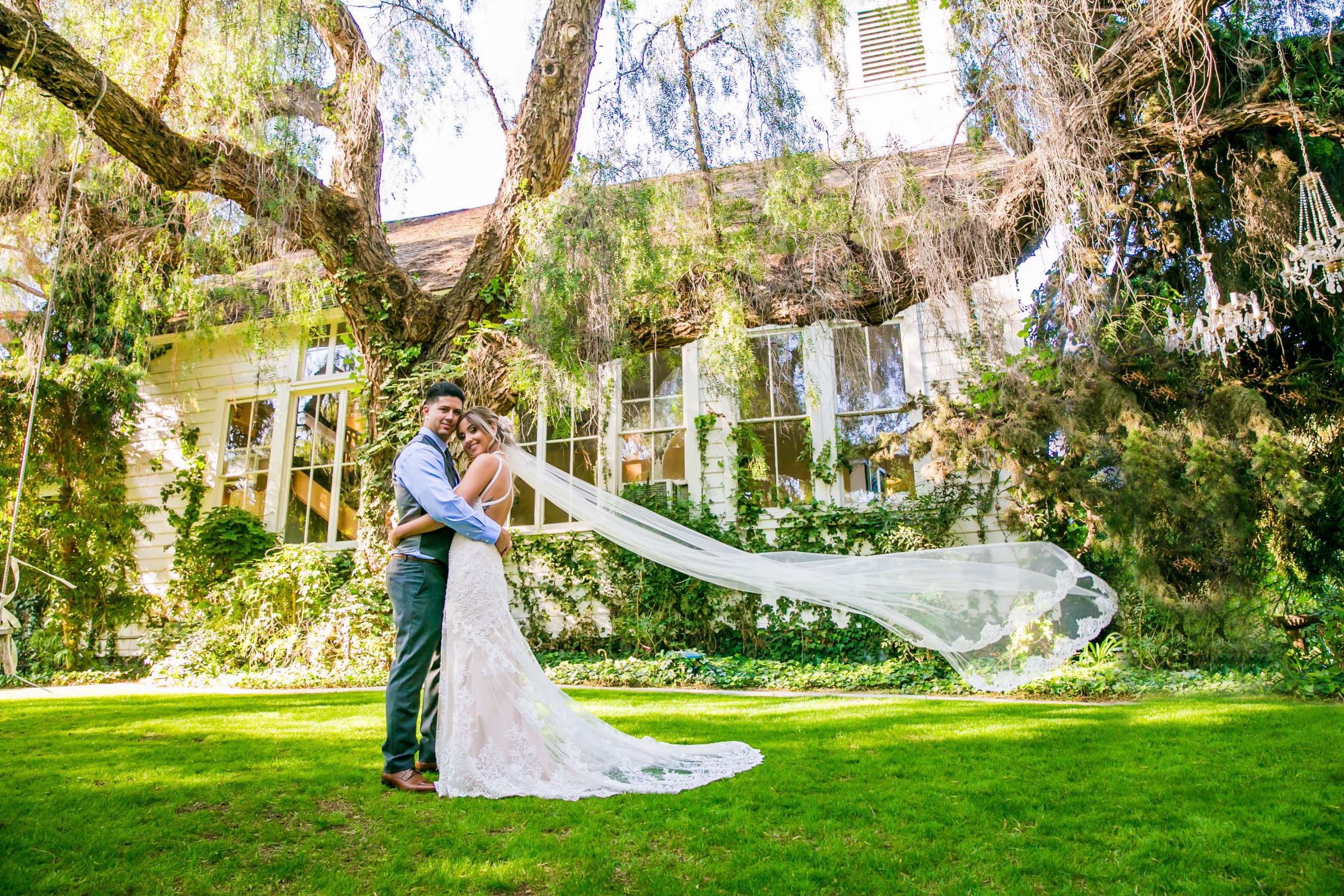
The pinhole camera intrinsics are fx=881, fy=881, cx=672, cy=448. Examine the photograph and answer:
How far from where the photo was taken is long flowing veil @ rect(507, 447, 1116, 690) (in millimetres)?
4996

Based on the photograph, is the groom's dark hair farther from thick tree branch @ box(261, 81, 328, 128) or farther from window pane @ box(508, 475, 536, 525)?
window pane @ box(508, 475, 536, 525)

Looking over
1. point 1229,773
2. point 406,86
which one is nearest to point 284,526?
point 406,86

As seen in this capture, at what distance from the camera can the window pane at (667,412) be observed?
10469 millimetres

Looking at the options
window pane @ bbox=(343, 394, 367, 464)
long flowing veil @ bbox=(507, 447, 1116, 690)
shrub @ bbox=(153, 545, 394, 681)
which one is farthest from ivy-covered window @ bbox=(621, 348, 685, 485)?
long flowing veil @ bbox=(507, 447, 1116, 690)

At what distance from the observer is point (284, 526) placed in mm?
11828

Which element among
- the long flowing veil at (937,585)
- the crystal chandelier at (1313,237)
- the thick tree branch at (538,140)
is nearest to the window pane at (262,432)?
the thick tree branch at (538,140)

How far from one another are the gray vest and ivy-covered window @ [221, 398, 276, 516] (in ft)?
29.8

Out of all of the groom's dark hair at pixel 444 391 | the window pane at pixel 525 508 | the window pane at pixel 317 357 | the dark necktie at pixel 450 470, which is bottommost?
the dark necktie at pixel 450 470

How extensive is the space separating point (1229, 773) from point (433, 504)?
11.6ft

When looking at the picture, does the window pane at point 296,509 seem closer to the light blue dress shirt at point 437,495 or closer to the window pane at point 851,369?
the window pane at point 851,369

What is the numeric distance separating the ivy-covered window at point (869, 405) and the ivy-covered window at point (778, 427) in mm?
432

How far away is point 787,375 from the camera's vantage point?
10227 millimetres

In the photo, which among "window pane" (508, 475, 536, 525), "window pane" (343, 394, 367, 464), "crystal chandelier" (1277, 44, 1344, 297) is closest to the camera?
"crystal chandelier" (1277, 44, 1344, 297)

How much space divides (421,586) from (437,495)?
413mm
